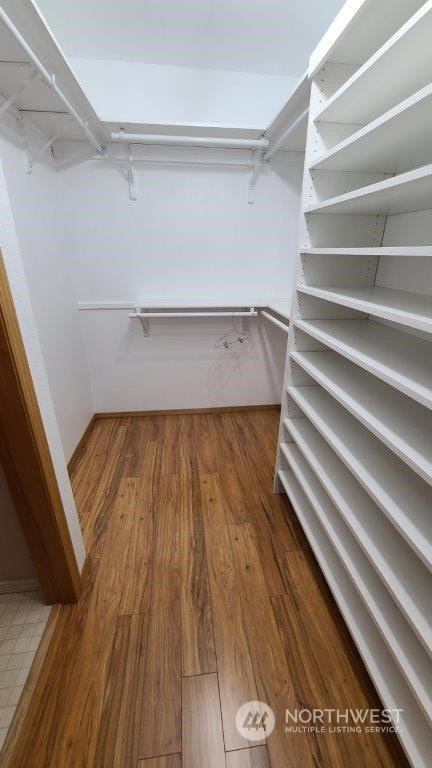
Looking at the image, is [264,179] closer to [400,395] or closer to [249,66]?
[249,66]

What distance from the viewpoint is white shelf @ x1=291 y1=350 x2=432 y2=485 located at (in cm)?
77

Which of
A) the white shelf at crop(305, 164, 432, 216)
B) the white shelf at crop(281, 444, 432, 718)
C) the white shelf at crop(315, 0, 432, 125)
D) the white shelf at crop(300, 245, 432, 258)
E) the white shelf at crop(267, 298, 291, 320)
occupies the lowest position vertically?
the white shelf at crop(281, 444, 432, 718)

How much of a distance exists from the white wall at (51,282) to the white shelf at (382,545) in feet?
5.00

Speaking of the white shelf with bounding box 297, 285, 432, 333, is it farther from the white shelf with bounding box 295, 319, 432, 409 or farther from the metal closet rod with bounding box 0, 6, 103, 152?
the metal closet rod with bounding box 0, 6, 103, 152

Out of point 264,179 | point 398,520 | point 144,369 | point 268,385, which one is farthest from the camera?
point 268,385

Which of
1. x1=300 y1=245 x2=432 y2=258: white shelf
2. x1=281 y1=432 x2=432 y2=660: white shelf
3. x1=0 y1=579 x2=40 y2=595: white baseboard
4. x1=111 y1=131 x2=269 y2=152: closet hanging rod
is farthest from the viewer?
x1=111 y1=131 x2=269 y2=152: closet hanging rod

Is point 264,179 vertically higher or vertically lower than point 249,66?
lower

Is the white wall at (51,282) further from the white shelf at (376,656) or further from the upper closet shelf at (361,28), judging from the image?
the white shelf at (376,656)

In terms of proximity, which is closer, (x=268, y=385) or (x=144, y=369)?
(x=144, y=369)

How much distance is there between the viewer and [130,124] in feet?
5.54

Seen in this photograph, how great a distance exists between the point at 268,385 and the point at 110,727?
88.8 inches

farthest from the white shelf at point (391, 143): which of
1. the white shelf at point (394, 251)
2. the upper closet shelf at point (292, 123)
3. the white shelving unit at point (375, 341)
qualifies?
the upper closet shelf at point (292, 123)

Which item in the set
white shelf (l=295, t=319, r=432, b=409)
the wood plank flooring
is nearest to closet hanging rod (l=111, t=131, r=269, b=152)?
white shelf (l=295, t=319, r=432, b=409)

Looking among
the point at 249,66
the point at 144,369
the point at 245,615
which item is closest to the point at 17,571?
the point at 245,615
